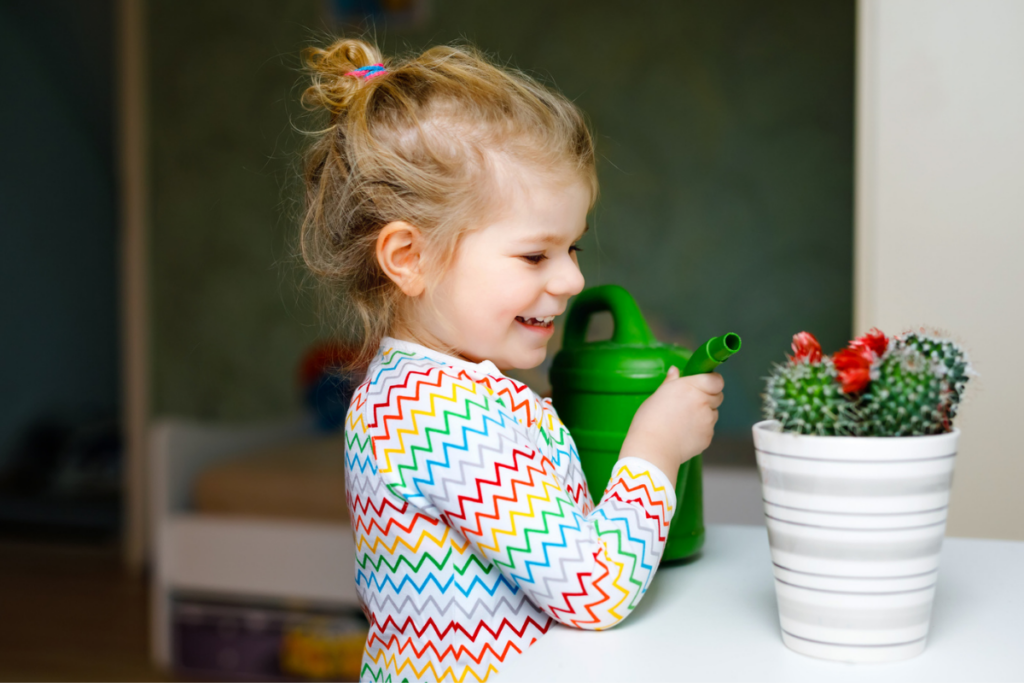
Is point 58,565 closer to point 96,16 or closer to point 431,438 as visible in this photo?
point 96,16

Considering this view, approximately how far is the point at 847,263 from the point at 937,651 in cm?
211

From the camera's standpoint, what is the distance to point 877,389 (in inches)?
17.5

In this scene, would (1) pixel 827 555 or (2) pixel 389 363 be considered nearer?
(1) pixel 827 555

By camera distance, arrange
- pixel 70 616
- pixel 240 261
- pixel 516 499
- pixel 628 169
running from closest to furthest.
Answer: pixel 516 499
pixel 70 616
pixel 628 169
pixel 240 261

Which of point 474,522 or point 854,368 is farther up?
point 854,368

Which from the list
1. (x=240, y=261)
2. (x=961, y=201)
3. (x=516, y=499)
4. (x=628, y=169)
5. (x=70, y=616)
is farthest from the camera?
(x=240, y=261)

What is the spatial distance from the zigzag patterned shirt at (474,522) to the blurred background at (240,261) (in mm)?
863

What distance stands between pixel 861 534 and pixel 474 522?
0.23 metres

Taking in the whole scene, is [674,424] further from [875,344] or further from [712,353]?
[875,344]

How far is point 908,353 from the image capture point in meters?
0.45

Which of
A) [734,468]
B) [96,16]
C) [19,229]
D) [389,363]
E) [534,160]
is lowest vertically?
[734,468]

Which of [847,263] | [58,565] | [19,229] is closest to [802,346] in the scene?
[847,263]

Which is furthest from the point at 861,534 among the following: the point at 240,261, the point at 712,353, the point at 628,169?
the point at 240,261

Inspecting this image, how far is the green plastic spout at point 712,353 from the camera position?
22.0 inches
